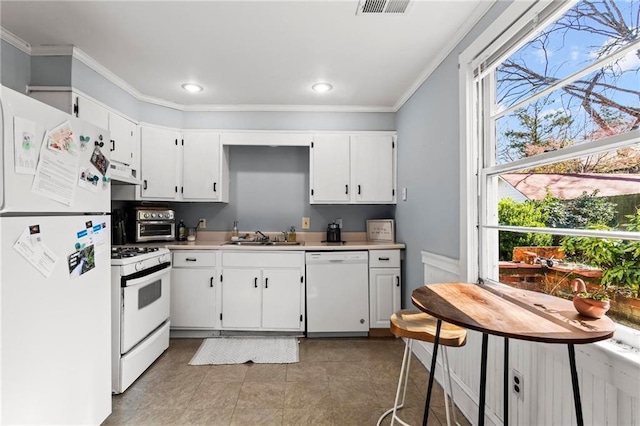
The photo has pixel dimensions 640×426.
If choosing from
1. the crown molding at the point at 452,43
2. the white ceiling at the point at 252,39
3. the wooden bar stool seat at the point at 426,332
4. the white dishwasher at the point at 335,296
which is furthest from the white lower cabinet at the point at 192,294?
the crown molding at the point at 452,43

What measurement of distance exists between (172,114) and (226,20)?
1.68 m

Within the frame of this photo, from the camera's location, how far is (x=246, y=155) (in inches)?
137

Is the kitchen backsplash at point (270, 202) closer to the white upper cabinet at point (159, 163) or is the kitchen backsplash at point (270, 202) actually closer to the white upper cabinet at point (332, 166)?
the white upper cabinet at point (332, 166)

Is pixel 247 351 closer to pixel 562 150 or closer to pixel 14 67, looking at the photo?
pixel 562 150

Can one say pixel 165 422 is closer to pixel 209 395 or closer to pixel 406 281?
pixel 209 395

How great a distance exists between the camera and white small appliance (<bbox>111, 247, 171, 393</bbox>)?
200 centimetres

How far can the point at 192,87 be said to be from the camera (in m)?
2.77

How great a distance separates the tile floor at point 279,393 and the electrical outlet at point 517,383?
1.74 feet

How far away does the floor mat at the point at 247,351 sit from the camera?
248cm

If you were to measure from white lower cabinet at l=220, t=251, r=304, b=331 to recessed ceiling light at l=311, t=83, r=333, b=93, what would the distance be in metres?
1.66

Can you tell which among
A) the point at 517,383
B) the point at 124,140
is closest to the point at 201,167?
the point at 124,140

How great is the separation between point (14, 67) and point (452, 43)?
121 inches

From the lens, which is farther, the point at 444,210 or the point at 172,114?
the point at 172,114

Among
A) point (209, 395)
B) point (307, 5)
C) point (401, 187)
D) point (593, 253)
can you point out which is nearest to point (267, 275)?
point (209, 395)
